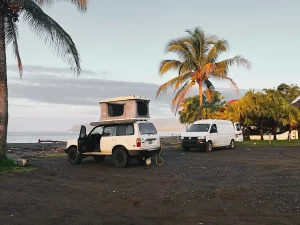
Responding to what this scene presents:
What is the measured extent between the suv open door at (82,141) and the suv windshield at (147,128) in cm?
285

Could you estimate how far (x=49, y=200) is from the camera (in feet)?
25.0

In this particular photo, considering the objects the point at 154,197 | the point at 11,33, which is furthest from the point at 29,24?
the point at 154,197

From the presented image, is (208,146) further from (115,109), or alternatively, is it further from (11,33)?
(11,33)

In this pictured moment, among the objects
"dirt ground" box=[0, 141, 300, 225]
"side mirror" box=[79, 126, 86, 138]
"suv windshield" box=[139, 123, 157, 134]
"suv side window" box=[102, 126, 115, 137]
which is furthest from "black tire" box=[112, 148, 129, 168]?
"side mirror" box=[79, 126, 86, 138]

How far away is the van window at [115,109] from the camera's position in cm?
1452

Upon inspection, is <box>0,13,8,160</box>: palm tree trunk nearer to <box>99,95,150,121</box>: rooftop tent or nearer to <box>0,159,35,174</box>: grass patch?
<box>0,159,35,174</box>: grass patch

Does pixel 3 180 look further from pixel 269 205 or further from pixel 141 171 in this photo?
pixel 269 205

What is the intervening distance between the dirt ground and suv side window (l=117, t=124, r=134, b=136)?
2.08 m

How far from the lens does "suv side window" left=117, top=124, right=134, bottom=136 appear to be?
13742 mm

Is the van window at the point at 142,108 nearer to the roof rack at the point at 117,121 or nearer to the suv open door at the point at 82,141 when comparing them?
the roof rack at the point at 117,121

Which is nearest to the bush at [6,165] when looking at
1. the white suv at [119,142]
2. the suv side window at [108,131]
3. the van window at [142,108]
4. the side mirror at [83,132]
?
the white suv at [119,142]

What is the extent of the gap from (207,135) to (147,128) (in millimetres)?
8655

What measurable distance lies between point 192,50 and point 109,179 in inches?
773

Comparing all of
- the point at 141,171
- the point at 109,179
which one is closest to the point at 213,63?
the point at 141,171
